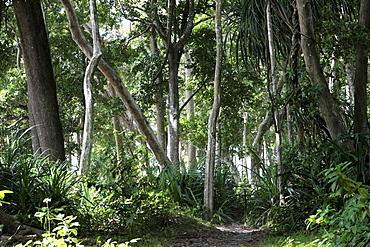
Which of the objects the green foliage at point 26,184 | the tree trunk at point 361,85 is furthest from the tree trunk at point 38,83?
the tree trunk at point 361,85

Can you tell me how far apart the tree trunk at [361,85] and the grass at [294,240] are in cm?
175

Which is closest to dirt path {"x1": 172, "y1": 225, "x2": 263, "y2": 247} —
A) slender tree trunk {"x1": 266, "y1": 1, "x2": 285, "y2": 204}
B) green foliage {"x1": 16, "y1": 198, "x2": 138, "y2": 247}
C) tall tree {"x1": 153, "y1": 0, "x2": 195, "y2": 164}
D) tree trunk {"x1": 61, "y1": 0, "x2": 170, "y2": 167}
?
slender tree trunk {"x1": 266, "y1": 1, "x2": 285, "y2": 204}

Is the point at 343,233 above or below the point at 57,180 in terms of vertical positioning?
below

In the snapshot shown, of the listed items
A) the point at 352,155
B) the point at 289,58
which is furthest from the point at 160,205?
the point at 289,58

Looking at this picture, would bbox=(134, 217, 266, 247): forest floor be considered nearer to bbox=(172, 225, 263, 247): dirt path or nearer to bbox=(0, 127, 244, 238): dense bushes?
bbox=(172, 225, 263, 247): dirt path

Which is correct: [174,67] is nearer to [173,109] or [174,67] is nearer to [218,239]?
[173,109]

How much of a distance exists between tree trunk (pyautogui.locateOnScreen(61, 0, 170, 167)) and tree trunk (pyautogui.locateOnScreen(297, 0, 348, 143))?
350cm

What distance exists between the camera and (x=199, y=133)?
12.7 metres

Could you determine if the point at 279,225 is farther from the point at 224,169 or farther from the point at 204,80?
the point at 204,80

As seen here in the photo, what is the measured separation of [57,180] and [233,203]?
403cm

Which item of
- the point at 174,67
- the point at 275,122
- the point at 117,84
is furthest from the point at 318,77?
the point at 174,67

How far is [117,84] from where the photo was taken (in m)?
7.47

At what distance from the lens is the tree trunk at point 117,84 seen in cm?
723

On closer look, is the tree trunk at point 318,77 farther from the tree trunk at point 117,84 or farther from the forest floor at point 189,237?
the tree trunk at point 117,84
